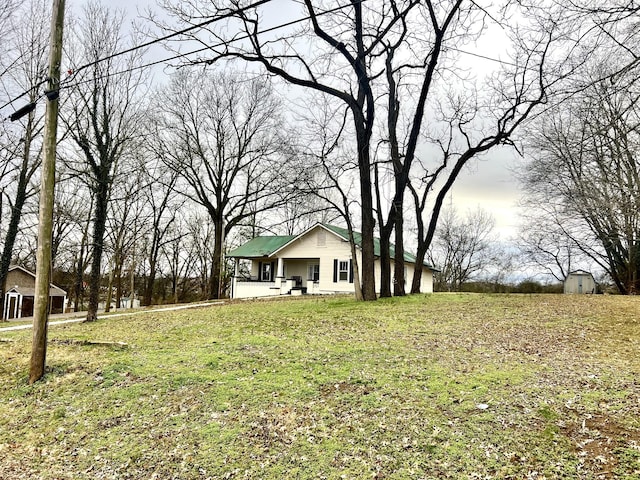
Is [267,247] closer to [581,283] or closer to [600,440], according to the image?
[581,283]

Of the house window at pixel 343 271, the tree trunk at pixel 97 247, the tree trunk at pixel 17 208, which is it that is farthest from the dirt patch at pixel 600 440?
the house window at pixel 343 271

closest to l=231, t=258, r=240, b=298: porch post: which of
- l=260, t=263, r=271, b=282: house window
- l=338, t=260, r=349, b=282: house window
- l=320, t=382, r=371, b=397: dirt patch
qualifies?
l=260, t=263, r=271, b=282: house window

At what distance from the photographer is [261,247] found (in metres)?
30.0

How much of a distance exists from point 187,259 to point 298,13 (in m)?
30.4

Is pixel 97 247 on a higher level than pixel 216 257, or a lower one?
lower

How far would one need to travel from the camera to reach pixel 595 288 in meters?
23.6

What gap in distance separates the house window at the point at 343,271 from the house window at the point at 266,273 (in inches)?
241

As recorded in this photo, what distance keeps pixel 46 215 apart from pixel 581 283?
25.8 m

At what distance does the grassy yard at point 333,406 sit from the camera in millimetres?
3855

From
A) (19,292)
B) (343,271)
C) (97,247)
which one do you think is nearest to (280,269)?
(343,271)

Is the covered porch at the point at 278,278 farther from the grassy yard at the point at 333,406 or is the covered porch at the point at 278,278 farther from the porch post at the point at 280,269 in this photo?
the grassy yard at the point at 333,406

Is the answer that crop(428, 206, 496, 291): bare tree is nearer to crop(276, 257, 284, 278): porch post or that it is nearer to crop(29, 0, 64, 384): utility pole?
crop(276, 257, 284, 278): porch post

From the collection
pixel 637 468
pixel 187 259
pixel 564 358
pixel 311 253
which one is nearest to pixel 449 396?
pixel 637 468

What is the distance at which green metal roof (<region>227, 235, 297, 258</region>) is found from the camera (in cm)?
2877
